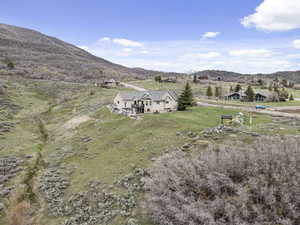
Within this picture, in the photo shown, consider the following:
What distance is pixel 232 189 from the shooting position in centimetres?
1038

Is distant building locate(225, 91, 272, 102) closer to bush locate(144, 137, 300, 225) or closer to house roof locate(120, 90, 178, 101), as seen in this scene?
house roof locate(120, 90, 178, 101)

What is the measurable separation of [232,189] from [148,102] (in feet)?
105

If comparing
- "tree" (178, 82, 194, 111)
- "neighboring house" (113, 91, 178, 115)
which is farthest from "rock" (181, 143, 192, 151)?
"neighboring house" (113, 91, 178, 115)

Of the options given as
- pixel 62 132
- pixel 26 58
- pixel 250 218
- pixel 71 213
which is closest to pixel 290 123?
pixel 250 218

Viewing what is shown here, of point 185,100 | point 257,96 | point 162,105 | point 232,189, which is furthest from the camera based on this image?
point 257,96

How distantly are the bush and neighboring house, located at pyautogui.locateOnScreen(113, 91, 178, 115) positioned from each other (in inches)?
1113

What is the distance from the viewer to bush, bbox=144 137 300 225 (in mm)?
9039

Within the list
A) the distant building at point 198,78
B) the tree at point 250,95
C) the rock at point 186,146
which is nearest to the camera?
the rock at point 186,146

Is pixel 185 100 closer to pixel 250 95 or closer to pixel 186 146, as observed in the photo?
pixel 186 146

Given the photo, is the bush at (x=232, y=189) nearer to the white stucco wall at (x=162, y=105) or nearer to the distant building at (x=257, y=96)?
the white stucco wall at (x=162, y=105)

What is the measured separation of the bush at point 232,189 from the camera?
9039mm

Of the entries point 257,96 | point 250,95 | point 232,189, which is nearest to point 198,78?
point 257,96

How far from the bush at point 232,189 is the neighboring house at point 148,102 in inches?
1113

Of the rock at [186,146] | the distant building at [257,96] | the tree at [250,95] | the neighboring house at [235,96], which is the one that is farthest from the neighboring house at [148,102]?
the neighboring house at [235,96]
